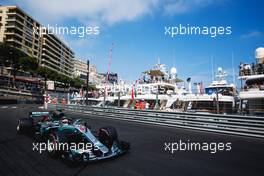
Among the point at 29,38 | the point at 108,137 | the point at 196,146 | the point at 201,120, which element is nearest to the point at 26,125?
the point at 108,137

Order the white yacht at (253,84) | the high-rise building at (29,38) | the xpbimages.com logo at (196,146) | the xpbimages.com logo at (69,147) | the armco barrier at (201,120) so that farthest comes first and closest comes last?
the high-rise building at (29,38) < the white yacht at (253,84) < the armco barrier at (201,120) < the xpbimages.com logo at (196,146) < the xpbimages.com logo at (69,147)

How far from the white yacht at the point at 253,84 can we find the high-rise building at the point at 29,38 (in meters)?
50.6

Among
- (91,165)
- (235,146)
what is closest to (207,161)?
(235,146)

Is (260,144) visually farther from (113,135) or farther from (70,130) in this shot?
(70,130)

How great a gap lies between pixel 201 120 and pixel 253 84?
9.05 metres

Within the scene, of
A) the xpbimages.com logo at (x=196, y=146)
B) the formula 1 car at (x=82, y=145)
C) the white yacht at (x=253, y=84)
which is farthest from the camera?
the white yacht at (x=253, y=84)

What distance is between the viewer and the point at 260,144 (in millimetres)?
7098

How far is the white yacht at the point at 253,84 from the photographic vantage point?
46.8 ft

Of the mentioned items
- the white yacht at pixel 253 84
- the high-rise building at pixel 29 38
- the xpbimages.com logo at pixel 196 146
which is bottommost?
Result: the xpbimages.com logo at pixel 196 146

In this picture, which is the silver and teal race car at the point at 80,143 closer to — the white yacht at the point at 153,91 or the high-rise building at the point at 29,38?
the white yacht at the point at 153,91

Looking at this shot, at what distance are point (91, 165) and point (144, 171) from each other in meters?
1.20

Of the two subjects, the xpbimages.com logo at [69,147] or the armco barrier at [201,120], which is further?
the armco barrier at [201,120]

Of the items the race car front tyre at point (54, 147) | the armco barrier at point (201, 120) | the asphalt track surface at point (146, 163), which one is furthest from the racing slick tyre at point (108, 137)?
the armco barrier at point (201, 120)

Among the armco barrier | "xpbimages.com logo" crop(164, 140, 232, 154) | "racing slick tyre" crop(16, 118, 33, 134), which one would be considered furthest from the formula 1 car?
the armco barrier
